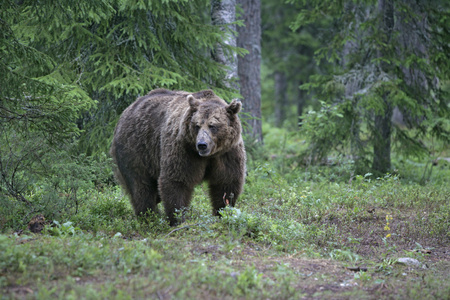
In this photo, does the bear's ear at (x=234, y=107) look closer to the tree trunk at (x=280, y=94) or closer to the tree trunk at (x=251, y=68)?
the tree trunk at (x=251, y=68)

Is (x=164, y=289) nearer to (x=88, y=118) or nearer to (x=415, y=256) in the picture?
(x=415, y=256)

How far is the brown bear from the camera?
6879 millimetres

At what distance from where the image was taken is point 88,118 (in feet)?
35.8

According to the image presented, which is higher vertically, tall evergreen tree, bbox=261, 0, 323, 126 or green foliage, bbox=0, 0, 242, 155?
tall evergreen tree, bbox=261, 0, 323, 126

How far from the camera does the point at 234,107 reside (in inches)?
275

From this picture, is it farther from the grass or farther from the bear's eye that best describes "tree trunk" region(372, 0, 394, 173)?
the bear's eye

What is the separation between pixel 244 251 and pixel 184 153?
6.00 ft

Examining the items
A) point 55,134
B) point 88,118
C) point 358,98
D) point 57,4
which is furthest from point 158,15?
point 358,98

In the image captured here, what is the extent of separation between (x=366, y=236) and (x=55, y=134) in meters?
5.00

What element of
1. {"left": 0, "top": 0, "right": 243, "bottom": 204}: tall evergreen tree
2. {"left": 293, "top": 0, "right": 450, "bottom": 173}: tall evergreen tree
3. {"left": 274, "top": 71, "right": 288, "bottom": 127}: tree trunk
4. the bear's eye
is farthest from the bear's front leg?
{"left": 274, "top": 71, "right": 288, "bottom": 127}: tree trunk

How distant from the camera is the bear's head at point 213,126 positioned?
21.7 feet

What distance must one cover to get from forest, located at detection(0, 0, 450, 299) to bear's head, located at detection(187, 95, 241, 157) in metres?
0.93

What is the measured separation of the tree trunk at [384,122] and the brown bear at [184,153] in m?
6.13

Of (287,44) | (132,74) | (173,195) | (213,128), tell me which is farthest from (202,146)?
(287,44)
